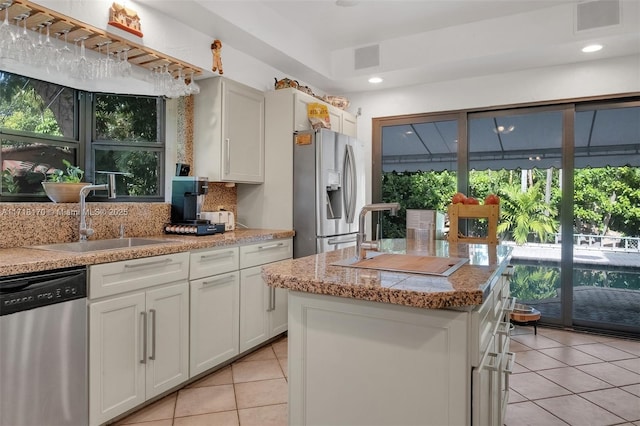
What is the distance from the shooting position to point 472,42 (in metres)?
3.50

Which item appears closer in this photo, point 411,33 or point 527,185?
point 411,33

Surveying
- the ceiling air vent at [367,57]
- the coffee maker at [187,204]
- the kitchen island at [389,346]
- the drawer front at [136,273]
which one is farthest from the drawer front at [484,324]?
the ceiling air vent at [367,57]

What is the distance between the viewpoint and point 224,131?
3176 mm

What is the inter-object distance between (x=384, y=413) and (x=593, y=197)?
342 centimetres

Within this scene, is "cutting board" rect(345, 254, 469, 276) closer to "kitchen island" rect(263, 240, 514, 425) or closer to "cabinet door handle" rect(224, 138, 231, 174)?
"kitchen island" rect(263, 240, 514, 425)

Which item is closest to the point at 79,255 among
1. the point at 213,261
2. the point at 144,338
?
the point at 144,338

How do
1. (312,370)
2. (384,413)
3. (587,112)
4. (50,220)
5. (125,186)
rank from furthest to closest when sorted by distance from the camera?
(587,112) < (125,186) < (50,220) < (312,370) < (384,413)

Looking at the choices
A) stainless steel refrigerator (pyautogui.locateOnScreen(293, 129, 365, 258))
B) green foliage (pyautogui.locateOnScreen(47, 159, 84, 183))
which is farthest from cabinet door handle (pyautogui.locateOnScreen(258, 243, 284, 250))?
green foliage (pyautogui.locateOnScreen(47, 159, 84, 183))

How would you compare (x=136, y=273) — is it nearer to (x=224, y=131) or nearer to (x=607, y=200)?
(x=224, y=131)

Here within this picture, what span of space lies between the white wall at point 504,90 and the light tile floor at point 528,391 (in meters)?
2.23

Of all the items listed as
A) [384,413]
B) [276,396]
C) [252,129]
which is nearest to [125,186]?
[252,129]

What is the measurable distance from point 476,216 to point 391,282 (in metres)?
1.51

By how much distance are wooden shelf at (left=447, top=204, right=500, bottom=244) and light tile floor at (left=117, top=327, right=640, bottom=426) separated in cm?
98

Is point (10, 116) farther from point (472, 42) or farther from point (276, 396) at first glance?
point (472, 42)
